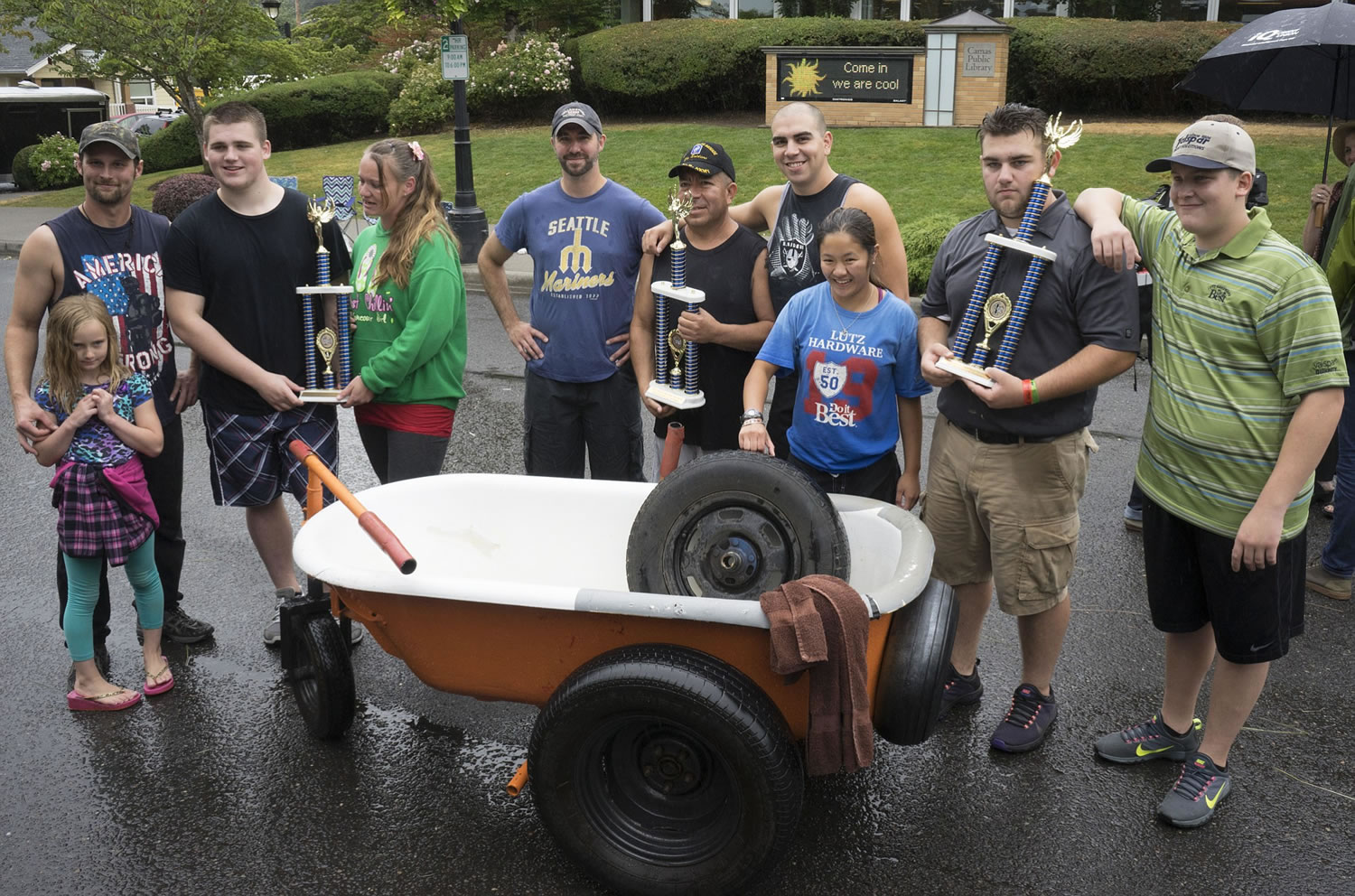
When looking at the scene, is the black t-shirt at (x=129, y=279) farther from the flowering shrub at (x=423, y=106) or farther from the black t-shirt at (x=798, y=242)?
the flowering shrub at (x=423, y=106)

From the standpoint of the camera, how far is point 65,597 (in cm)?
430

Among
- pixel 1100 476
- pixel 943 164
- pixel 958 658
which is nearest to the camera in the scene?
pixel 958 658

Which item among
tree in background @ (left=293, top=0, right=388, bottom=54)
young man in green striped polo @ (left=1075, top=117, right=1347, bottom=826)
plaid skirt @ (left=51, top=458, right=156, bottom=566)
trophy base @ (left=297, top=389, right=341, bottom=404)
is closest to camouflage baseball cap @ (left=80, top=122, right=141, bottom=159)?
trophy base @ (left=297, top=389, right=341, bottom=404)

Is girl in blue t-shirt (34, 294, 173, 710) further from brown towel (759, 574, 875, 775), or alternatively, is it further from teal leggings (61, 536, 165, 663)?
brown towel (759, 574, 875, 775)

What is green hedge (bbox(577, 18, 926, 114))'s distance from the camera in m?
20.0

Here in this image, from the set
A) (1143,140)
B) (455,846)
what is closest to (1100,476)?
(455,846)

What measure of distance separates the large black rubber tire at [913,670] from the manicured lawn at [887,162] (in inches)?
395

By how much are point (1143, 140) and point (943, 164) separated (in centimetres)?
308

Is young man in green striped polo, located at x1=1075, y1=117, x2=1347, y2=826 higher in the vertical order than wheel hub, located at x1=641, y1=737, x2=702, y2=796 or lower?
higher

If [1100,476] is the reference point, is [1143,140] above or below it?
above

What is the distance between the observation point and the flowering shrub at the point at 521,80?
71.4 feet

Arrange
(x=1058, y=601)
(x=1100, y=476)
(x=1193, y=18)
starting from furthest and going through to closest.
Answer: (x=1193, y=18), (x=1100, y=476), (x=1058, y=601)

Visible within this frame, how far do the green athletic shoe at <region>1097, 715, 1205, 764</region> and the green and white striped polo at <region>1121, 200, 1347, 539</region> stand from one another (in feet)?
2.82

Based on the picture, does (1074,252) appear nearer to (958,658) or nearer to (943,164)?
(958,658)
